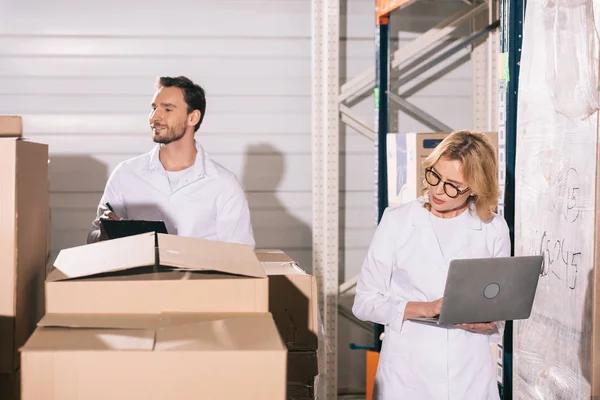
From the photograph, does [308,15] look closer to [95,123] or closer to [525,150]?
[95,123]

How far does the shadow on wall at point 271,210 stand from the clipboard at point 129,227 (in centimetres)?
205

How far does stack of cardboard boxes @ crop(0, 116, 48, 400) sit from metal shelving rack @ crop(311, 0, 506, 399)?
2.62 meters

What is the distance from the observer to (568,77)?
2.36 meters

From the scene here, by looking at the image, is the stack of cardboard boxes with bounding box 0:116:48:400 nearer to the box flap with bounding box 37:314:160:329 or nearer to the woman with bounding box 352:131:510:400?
the box flap with bounding box 37:314:160:329

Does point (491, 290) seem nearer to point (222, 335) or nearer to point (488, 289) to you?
point (488, 289)

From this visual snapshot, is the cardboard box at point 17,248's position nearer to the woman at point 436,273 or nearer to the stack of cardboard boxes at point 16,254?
the stack of cardboard boxes at point 16,254

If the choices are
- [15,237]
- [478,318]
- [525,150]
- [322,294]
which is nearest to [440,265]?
[478,318]

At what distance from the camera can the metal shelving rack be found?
4.48 m

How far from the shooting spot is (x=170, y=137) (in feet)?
12.6

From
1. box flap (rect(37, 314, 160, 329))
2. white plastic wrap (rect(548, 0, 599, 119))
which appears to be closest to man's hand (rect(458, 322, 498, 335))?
white plastic wrap (rect(548, 0, 599, 119))

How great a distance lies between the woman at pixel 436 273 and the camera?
7.98 feet

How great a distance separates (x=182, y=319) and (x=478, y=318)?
1057 mm

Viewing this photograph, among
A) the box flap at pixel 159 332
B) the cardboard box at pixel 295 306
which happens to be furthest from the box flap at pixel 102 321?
the cardboard box at pixel 295 306

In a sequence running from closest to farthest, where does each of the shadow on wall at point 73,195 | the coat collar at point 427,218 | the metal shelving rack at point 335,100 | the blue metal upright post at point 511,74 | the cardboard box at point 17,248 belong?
the cardboard box at point 17,248 → the coat collar at point 427,218 → the blue metal upright post at point 511,74 → the metal shelving rack at point 335,100 → the shadow on wall at point 73,195
